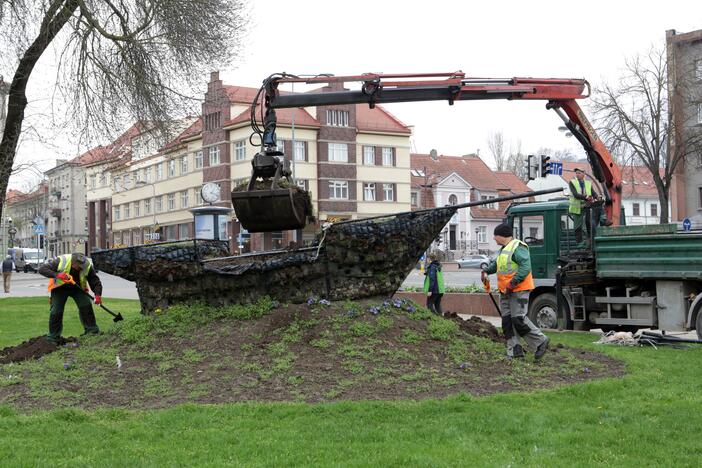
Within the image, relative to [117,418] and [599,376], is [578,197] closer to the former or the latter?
[599,376]

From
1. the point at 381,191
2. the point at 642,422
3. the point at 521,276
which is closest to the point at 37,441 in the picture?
the point at 642,422

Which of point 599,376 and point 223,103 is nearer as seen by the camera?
point 599,376

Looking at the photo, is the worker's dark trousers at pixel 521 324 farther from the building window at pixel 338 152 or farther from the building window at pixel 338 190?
the building window at pixel 338 152

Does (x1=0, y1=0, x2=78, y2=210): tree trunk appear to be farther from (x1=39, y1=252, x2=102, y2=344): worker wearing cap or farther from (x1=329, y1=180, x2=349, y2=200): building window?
(x1=329, y1=180, x2=349, y2=200): building window

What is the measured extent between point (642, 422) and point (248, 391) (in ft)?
12.8

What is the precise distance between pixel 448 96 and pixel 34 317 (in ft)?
39.7

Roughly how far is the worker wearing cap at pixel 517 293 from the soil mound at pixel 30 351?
20.1ft

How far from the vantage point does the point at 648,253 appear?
542 inches

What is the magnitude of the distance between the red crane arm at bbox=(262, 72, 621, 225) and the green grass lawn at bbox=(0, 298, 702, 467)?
451 centimetres

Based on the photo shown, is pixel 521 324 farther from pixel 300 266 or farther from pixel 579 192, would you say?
pixel 579 192

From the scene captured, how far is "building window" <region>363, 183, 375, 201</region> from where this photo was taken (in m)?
62.4

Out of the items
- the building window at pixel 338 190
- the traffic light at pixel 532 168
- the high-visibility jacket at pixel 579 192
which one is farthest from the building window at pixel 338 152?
the high-visibility jacket at pixel 579 192

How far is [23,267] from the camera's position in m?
71.5

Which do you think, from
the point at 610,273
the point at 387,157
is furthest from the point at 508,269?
the point at 387,157
